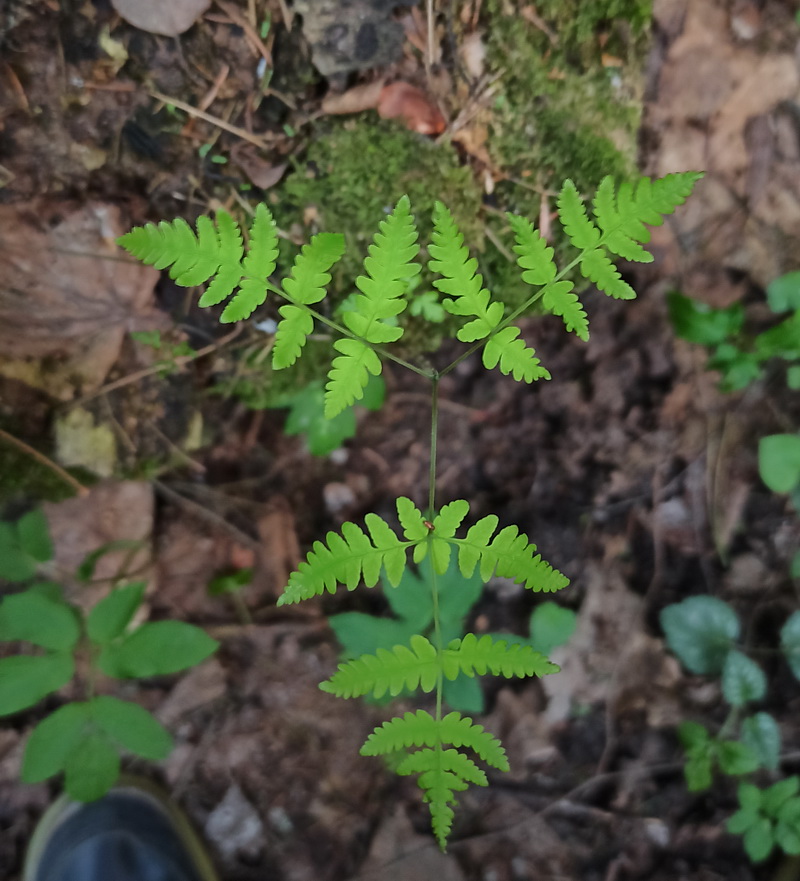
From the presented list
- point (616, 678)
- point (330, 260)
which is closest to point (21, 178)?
point (330, 260)

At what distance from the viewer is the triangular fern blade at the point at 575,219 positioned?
58.7 inches

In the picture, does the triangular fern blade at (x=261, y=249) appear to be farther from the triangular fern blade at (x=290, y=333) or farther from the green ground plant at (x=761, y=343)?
the green ground plant at (x=761, y=343)

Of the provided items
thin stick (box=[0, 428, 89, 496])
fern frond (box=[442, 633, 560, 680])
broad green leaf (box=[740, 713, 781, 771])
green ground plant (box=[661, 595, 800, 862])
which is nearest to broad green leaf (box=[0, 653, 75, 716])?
thin stick (box=[0, 428, 89, 496])

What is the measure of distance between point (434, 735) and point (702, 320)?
1.65 meters

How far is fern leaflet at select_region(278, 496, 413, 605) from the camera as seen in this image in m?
1.47

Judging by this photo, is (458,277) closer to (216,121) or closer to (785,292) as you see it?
(216,121)

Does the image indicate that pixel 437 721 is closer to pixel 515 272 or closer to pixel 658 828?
pixel 515 272

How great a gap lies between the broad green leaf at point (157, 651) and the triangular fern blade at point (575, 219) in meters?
1.54

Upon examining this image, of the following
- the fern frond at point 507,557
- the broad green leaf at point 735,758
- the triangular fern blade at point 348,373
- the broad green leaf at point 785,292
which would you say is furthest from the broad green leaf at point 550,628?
the triangular fern blade at point 348,373

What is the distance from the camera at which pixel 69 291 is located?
2012 mm

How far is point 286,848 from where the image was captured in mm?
2508

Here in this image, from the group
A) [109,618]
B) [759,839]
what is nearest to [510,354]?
[109,618]

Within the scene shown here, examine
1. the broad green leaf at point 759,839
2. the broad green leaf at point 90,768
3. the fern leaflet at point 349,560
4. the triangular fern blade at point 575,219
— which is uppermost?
the triangular fern blade at point 575,219

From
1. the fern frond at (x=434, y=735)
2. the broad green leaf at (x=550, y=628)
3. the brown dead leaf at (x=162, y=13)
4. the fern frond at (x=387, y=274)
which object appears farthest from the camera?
the broad green leaf at (x=550, y=628)
